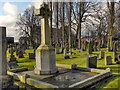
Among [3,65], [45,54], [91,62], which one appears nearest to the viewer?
[3,65]

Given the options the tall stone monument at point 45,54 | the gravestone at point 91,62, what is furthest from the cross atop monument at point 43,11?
the gravestone at point 91,62

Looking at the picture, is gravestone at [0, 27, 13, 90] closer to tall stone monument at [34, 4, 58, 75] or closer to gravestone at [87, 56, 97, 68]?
tall stone monument at [34, 4, 58, 75]

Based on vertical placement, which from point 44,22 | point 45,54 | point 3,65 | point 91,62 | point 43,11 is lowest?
point 91,62

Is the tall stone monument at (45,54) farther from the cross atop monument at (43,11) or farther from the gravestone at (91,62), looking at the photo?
the gravestone at (91,62)

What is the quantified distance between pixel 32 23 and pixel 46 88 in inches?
1414

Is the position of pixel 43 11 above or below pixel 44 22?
above

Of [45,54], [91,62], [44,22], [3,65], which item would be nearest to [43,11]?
[44,22]

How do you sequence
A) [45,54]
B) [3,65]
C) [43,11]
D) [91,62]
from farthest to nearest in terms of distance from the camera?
[91,62]
[43,11]
[45,54]
[3,65]

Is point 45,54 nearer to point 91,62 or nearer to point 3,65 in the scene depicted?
point 3,65

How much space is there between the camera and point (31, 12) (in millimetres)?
39750

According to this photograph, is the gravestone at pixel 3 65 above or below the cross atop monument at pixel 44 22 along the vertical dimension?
below

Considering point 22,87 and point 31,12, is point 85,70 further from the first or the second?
point 31,12

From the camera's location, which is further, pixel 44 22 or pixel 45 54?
pixel 44 22

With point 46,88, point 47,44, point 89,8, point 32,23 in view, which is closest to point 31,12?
point 32,23
